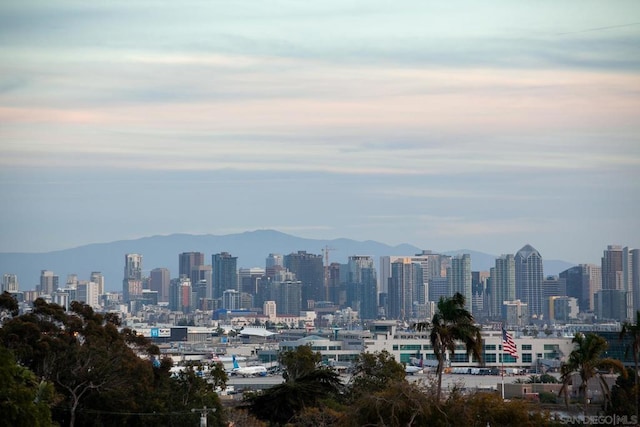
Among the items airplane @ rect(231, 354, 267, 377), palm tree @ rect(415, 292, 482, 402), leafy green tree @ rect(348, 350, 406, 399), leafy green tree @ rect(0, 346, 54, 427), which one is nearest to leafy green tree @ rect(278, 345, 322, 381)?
leafy green tree @ rect(348, 350, 406, 399)

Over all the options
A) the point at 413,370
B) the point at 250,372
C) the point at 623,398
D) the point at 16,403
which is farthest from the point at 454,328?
the point at 250,372

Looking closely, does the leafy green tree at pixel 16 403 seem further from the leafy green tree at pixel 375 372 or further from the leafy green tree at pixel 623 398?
the leafy green tree at pixel 623 398

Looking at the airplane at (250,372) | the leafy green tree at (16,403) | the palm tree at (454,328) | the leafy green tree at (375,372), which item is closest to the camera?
the leafy green tree at (16,403)

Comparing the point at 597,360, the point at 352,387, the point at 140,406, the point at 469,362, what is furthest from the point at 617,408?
the point at 469,362

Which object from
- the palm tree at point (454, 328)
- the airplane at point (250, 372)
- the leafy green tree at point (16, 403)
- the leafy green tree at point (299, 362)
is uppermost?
the palm tree at point (454, 328)

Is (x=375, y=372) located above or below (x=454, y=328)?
below

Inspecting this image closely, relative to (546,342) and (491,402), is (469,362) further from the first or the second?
(491,402)

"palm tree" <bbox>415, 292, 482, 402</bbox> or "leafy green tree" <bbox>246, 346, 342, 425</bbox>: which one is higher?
"palm tree" <bbox>415, 292, 482, 402</bbox>

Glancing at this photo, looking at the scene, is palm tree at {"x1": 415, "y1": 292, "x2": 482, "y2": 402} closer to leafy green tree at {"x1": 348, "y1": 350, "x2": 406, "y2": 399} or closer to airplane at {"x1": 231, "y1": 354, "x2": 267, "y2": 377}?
leafy green tree at {"x1": 348, "y1": 350, "x2": 406, "y2": 399}

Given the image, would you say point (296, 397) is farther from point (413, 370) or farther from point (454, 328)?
point (413, 370)

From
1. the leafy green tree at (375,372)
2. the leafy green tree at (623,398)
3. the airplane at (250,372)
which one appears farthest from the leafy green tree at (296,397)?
the airplane at (250,372)

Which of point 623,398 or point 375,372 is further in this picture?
point 375,372
